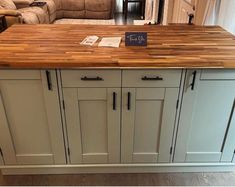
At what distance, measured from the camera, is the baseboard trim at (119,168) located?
70.6 inches

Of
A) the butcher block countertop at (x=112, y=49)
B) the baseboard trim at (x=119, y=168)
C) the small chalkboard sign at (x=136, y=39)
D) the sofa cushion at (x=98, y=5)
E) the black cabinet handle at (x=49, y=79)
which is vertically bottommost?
the baseboard trim at (x=119, y=168)

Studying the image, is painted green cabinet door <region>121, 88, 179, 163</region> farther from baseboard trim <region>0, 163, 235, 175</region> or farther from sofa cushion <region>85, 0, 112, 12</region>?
sofa cushion <region>85, 0, 112, 12</region>

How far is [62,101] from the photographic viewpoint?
4.93 feet

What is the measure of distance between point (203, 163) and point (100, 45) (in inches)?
46.6

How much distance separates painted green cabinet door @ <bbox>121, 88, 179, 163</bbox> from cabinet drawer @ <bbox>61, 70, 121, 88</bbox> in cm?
10

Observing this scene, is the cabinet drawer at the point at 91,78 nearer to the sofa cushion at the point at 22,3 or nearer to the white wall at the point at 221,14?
the white wall at the point at 221,14

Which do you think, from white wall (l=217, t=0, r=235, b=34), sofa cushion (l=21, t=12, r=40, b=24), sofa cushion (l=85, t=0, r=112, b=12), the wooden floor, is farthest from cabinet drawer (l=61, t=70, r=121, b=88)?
sofa cushion (l=85, t=0, r=112, b=12)

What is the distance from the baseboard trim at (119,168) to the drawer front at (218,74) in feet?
2.41

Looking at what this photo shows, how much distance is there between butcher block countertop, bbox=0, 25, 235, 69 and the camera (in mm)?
1352

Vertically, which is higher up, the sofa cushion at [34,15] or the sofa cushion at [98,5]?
the sofa cushion at [34,15]

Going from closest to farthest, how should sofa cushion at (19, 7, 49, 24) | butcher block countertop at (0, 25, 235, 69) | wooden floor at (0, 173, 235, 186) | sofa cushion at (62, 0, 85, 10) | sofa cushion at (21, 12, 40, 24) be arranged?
1. butcher block countertop at (0, 25, 235, 69)
2. wooden floor at (0, 173, 235, 186)
3. sofa cushion at (21, 12, 40, 24)
4. sofa cushion at (19, 7, 49, 24)
5. sofa cushion at (62, 0, 85, 10)

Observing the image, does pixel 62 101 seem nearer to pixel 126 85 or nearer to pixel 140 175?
pixel 126 85

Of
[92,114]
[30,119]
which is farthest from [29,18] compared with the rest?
[92,114]

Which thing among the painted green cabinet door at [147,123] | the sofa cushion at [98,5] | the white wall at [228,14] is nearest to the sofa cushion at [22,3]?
the sofa cushion at [98,5]
